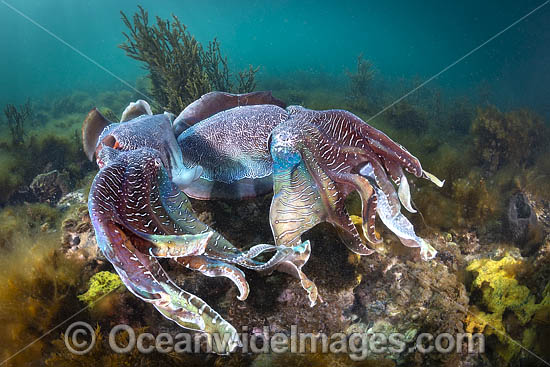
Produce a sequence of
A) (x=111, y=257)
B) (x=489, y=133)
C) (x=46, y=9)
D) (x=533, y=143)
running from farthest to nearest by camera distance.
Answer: (x=46, y=9) < (x=533, y=143) < (x=489, y=133) < (x=111, y=257)

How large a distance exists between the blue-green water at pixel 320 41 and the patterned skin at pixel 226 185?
19011mm

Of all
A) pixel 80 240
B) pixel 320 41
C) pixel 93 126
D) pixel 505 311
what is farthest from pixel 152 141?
pixel 320 41

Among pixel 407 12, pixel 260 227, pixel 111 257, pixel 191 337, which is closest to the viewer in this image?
pixel 111 257

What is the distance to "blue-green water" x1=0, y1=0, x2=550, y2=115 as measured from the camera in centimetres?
3694

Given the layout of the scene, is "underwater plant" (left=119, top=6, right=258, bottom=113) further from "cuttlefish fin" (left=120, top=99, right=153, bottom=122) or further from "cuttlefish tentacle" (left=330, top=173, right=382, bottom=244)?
"cuttlefish tentacle" (left=330, top=173, right=382, bottom=244)

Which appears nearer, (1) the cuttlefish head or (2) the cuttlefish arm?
(2) the cuttlefish arm

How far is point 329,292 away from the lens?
2.55 meters

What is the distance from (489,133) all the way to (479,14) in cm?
7917

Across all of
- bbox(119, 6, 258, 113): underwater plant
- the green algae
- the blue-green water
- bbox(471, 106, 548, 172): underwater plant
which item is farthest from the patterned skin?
the blue-green water

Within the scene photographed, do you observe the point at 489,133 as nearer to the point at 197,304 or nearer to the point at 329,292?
the point at 329,292

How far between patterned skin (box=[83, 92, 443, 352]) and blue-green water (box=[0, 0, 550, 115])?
Answer: 62.4 ft

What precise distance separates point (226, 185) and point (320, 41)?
130399mm

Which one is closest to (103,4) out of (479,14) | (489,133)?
(479,14)

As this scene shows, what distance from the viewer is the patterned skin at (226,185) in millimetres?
1573
